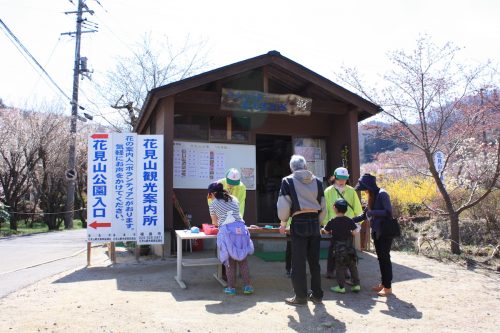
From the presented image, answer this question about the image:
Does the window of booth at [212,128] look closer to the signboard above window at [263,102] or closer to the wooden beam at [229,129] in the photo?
the wooden beam at [229,129]

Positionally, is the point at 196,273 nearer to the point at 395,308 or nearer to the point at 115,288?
the point at 115,288

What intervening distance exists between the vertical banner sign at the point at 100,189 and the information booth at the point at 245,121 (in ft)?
3.77

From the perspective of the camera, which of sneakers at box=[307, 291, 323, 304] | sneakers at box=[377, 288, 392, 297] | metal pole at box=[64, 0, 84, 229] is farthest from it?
metal pole at box=[64, 0, 84, 229]

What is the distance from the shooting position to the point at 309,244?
16.9 ft

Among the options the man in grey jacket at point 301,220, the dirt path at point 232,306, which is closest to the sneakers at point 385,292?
the dirt path at point 232,306

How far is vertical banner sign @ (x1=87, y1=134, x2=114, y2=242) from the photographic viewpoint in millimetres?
7277

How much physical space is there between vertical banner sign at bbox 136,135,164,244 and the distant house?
63 centimetres

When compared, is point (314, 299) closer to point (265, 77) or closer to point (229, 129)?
point (229, 129)

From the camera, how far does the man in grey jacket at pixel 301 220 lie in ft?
16.3

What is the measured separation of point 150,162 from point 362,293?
13.8ft

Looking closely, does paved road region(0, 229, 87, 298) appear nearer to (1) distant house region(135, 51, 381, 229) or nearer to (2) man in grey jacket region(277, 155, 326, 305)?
(1) distant house region(135, 51, 381, 229)

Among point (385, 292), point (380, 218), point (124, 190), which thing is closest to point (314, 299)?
point (385, 292)

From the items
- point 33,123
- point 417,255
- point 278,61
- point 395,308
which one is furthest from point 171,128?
point 33,123

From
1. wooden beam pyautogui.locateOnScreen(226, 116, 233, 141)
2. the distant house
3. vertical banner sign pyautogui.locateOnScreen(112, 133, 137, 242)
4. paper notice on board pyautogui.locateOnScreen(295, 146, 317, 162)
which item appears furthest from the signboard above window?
vertical banner sign pyautogui.locateOnScreen(112, 133, 137, 242)
